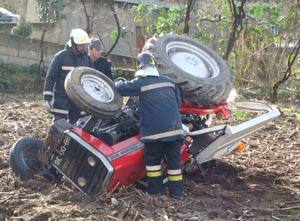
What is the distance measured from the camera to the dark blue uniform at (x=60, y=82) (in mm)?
7392

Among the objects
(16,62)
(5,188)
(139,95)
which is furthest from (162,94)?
(16,62)

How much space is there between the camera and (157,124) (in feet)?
19.4

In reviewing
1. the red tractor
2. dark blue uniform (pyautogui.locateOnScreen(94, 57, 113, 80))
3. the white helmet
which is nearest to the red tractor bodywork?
the red tractor

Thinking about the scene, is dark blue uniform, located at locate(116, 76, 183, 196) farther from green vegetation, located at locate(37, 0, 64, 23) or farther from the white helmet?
green vegetation, located at locate(37, 0, 64, 23)

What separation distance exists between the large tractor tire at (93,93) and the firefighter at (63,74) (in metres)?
1.46

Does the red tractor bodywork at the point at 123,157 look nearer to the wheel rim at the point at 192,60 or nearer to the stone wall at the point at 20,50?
the wheel rim at the point at 192,60

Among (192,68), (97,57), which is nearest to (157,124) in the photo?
(192,68)

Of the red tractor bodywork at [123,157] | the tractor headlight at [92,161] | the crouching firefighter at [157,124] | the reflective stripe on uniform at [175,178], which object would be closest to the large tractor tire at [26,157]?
the red tractor bodywork at [123,157]

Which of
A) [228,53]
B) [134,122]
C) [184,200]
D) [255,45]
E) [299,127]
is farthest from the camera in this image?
[255,45]

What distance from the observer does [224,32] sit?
Answer: 13227 millimetres

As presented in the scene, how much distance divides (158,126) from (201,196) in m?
0.79

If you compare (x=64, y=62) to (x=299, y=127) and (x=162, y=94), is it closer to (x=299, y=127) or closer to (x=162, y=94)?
(x=162, y=94)

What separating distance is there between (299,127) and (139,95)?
154 inches

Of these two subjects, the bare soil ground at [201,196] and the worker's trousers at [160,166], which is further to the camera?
the worker's trousers at [160,166]
